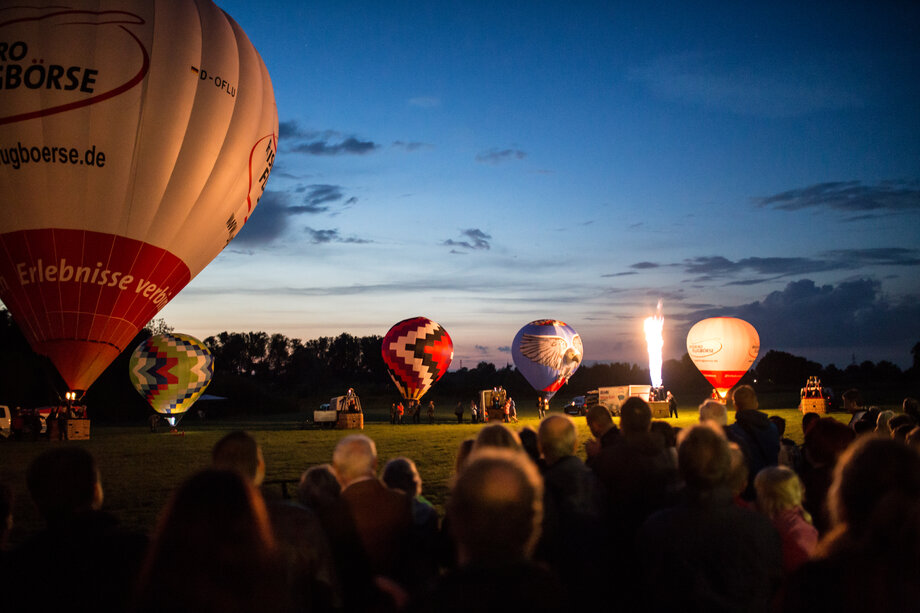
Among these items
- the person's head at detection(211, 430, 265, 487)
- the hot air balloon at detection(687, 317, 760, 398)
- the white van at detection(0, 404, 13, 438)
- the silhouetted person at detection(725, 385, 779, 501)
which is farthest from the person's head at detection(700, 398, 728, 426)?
the hot air balloon at detection(687, 317, 760, 398)

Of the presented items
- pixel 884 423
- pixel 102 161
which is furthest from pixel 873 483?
pixel 102 161

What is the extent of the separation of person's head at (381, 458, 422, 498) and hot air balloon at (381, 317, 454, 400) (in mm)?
26708

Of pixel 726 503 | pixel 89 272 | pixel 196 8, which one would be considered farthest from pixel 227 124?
pixel 726 503

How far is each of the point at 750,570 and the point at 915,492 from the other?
2.42 ft

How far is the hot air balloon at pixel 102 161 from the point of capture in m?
11.7

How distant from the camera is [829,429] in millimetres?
4238

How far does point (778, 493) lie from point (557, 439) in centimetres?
107

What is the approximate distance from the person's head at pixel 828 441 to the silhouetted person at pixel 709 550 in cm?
198

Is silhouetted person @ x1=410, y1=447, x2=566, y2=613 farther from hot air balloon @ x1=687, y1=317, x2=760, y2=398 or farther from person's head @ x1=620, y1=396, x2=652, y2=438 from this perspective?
hot air balloon @ x1=687, y1=317, x2=760, y2=398

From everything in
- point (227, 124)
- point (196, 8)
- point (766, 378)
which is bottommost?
point (766, 378)

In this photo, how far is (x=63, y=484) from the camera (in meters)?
2.23

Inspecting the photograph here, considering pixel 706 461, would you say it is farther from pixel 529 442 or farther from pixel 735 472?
pixel 529 442

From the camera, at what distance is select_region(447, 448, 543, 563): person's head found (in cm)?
167

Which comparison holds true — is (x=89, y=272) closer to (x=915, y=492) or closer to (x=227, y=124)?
(x=227, y=124)
